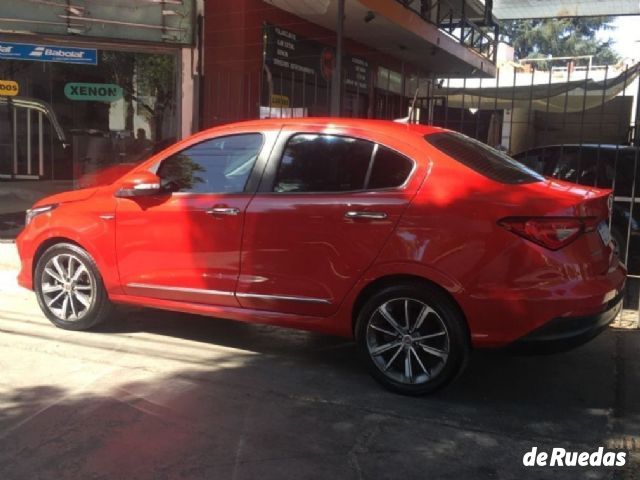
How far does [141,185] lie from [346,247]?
168 centimetres

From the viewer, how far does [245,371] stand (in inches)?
182

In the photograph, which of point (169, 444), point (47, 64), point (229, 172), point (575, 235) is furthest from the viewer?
point (47, 64)

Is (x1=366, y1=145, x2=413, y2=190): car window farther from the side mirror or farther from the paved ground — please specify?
the side mirror

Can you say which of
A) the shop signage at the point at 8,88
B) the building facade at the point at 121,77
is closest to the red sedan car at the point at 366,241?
the building facade at the point at 121,77

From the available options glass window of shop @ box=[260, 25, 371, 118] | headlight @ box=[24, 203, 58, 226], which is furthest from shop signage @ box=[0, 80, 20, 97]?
headlight @ box=[24, 203, 58, 226]

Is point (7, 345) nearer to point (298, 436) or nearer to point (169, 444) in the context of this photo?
point (169, 444)

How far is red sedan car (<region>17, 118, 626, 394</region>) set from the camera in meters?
3.77

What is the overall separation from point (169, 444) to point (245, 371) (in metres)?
1.16

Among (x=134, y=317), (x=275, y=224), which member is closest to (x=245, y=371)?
(x=275, y=224)

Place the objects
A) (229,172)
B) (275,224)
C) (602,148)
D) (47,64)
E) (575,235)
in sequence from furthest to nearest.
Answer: (47,64)
(602,148)
(229,172)
(275,224)
(575,235)

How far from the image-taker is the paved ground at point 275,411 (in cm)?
331

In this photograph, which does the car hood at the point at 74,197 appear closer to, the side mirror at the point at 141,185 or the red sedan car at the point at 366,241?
the red sedan car at the point at 366,241

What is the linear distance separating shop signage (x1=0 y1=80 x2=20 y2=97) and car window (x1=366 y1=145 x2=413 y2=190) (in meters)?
6.97

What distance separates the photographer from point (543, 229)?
372 centimetres
